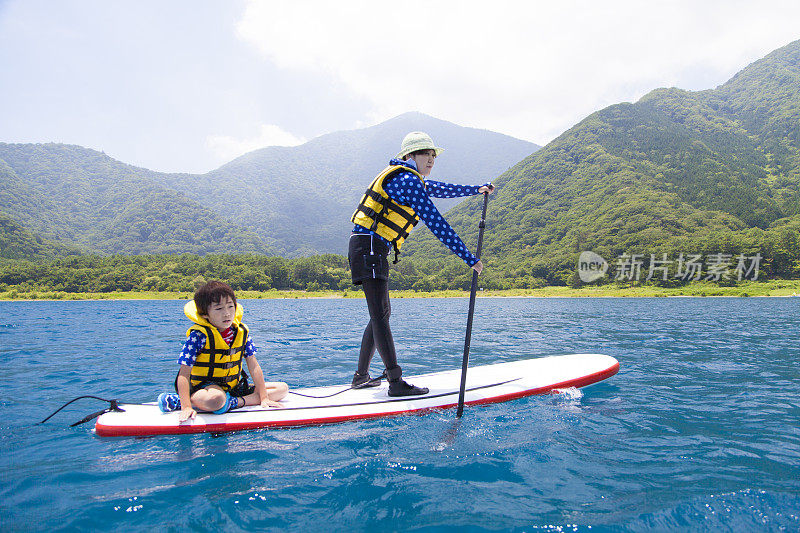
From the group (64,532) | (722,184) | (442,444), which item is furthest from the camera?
(722,184)

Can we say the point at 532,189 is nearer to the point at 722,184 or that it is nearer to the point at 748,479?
the point at 722,184

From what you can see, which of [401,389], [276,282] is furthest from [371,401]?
[276,282]

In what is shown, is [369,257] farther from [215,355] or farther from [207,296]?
[215,355]

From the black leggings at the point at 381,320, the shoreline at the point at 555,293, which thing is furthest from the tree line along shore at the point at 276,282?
the black leggings at the point at 381,320

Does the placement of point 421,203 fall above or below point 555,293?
above

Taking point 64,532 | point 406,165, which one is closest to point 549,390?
point 406,165

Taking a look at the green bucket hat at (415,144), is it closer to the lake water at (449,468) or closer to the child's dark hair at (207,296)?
the child's dark hair at (207,296)

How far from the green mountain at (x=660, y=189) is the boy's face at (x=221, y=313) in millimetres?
102433

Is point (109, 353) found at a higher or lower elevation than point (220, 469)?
lower

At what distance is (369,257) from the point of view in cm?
489

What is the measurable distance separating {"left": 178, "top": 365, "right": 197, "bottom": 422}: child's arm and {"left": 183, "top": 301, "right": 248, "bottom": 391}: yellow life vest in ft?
0.55

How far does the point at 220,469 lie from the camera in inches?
132

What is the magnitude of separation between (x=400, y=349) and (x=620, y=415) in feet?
22.6

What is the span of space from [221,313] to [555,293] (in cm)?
9256
